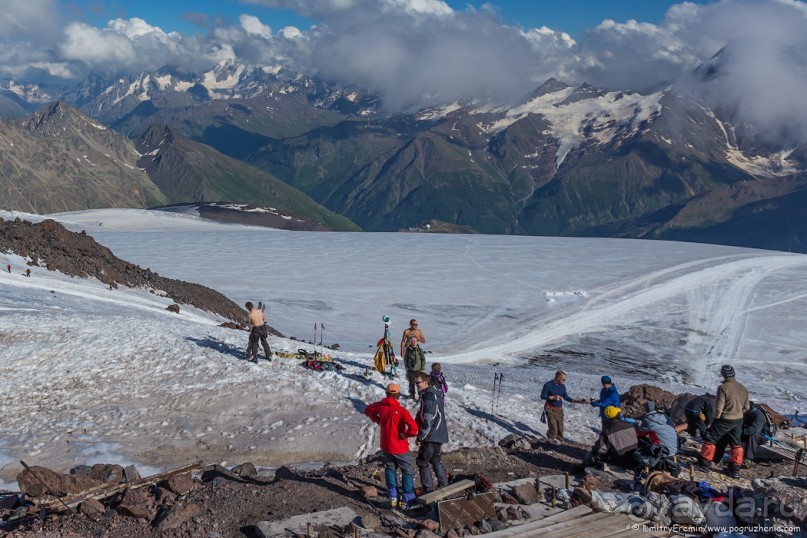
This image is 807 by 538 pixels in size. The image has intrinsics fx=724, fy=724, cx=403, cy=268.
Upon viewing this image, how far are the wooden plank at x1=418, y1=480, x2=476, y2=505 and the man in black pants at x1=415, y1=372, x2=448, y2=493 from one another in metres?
0.42

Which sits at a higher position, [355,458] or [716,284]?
[716,284]

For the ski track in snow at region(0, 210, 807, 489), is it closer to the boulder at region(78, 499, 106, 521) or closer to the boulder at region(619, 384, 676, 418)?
the boulder at region(619, 384, 676, 418)

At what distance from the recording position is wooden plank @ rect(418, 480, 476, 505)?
1187 centimetres

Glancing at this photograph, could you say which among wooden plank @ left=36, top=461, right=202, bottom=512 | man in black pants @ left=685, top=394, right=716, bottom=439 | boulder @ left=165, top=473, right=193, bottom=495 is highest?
man in black pants @ left=685, top=394, right=716, bottom=439

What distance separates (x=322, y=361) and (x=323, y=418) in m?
4.04

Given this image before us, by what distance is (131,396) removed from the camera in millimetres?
18203

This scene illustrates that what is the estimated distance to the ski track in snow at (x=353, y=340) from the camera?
16500 millimetres

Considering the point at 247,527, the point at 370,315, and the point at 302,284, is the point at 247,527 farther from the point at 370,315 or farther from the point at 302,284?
the point at 302,284

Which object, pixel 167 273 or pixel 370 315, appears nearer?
pixel 370 315

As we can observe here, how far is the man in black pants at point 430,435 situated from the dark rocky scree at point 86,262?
76.6ft

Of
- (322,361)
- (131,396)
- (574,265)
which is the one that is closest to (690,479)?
(322,361)

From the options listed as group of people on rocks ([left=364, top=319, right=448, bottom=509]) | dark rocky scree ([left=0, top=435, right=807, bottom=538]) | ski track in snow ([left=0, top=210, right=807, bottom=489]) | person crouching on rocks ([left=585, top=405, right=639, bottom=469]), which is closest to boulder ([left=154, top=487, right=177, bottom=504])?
dark rocky scree ([left=0, top=435, right=807, bottom=538])

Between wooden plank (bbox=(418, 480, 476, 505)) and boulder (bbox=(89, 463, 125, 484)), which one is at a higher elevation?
wooden plank (bbox=(418, 480, 476, 505))

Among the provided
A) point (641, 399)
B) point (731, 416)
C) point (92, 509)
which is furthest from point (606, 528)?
point (641, 399)
